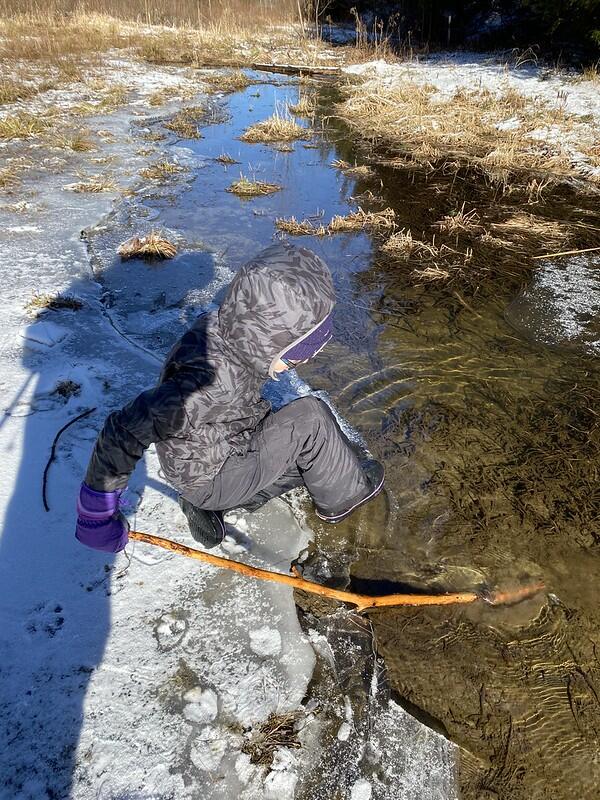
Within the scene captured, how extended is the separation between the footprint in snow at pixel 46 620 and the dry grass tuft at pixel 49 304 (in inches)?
94.0

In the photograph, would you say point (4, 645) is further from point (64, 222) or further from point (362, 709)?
point (64, 222)

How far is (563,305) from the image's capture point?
4.45 metres

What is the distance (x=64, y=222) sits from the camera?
5.32 metres

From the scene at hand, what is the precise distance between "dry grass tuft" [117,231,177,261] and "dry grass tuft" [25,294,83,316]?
1.07m

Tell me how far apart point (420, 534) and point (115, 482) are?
57.7 inches

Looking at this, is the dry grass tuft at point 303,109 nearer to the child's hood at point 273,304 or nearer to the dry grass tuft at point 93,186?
the dry grass tuft at point 93,186

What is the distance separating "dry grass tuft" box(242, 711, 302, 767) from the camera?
1692 millimetres

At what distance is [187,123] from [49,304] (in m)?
6.84

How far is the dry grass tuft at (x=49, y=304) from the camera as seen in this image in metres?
3.75

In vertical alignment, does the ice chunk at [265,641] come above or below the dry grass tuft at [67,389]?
below

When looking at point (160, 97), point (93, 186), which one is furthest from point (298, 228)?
point (160, 97)

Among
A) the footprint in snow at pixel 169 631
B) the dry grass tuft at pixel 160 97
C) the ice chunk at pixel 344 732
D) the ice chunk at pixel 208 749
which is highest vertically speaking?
the dry grass tuft at pixel 160 97

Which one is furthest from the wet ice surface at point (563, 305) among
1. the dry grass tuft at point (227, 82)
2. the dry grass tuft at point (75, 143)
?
the dry grass tuft at point (227, 82)

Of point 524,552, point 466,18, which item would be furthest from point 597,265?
point 466,18
